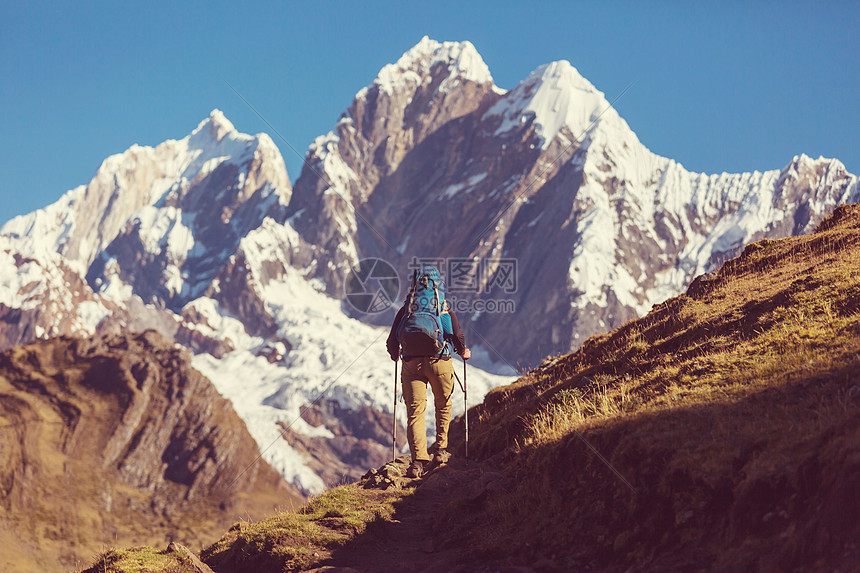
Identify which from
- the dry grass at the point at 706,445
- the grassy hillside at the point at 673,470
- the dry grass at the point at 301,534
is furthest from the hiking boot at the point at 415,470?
the dry grass at the point at 706,445

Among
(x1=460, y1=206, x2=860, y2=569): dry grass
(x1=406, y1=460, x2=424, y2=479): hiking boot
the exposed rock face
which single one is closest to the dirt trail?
(x1=406, y1=460, x2=424, y2=479): hiking boot

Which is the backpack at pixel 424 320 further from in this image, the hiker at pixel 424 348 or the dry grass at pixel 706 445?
the dry grass at pixel 706 445

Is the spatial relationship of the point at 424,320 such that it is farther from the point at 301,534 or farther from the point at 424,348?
the point at 301,534

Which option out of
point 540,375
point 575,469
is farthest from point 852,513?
point 540,375

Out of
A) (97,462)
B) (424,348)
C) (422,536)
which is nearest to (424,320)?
(424,348)

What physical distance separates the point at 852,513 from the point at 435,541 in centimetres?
590

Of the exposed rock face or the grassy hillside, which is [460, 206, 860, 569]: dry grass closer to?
the grassy hillside

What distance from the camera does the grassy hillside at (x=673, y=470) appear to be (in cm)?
743

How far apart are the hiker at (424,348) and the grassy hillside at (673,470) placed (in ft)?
3.34

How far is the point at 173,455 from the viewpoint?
194 metres

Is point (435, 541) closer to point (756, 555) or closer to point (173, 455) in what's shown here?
point (756, 555)

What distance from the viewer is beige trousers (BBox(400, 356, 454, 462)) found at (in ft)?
51.0

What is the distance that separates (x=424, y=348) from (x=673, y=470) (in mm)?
7247

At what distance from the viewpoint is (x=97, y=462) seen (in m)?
172
